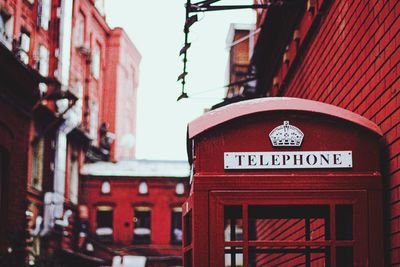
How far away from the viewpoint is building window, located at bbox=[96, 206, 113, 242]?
4975cm

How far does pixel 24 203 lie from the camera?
21.5m

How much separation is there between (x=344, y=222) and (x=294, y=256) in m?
5.48

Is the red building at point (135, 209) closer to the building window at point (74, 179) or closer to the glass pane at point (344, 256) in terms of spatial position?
the building window at point (74, 179)

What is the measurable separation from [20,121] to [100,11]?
25.0 meters

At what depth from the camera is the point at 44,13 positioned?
1081 inches

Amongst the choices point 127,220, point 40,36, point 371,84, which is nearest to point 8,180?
point 40,36

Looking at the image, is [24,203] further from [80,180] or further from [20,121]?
[80,180]

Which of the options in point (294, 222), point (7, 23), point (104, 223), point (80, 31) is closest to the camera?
point (294, 222)

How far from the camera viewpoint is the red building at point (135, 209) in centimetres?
4947

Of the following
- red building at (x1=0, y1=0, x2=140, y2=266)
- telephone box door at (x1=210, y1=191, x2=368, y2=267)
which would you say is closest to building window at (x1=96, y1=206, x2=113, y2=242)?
red building at (x1=0, y1=0, x2=140, y2=266)

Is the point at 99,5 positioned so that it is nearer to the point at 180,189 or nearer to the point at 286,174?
the point at 180,189

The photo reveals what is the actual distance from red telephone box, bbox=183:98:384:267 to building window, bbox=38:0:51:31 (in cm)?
1961

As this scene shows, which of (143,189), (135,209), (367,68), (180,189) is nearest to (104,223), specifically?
(135,209)

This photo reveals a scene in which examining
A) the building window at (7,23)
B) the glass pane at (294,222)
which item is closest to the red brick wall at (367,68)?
the glass pane at (294,222)
